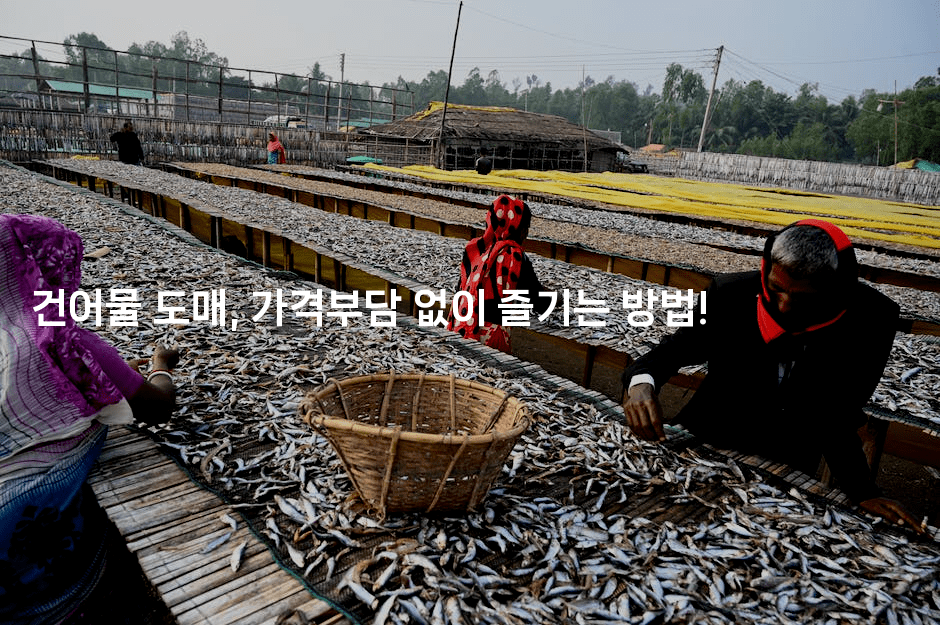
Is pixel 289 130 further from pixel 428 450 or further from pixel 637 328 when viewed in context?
pixel 428 450

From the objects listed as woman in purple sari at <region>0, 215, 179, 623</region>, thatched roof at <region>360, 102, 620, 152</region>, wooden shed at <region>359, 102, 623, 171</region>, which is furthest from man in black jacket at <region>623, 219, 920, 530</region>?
thatched roof at <region>360, 102, 620, 152</region>

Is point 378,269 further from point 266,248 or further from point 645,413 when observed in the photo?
point 645,413

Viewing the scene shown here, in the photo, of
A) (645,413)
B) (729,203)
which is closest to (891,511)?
(645,413)

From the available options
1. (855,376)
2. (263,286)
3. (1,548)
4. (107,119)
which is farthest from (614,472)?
(107,119)

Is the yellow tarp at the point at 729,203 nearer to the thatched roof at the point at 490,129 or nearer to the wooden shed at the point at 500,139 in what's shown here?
the wooden shed at the point at 500,139

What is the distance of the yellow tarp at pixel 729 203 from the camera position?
1507cm

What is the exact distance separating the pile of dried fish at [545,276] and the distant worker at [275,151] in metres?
9.44

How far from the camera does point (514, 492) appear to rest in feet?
8.35

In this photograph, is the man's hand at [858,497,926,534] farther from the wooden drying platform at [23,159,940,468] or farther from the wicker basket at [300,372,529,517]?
the wooden drying platform at [23,159,940,468]

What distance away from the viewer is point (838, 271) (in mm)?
2240

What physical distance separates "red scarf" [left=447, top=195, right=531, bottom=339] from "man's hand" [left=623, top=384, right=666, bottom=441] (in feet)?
8.36

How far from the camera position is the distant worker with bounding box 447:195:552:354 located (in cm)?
518

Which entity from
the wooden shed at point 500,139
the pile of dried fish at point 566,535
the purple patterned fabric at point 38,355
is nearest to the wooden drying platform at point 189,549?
the pile of dried fish at point 566,535

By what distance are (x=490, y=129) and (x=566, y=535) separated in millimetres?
30594
